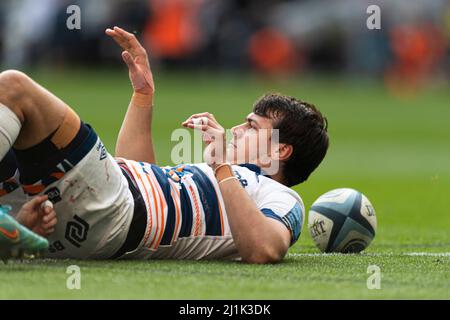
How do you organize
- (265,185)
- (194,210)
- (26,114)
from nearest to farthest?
(26,114) < (194,210) < (265,185)

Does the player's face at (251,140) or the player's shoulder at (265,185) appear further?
the player's face at (251,140)

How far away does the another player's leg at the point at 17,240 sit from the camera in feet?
17.7

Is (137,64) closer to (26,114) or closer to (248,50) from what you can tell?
(26,114)

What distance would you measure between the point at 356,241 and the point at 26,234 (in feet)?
7.93

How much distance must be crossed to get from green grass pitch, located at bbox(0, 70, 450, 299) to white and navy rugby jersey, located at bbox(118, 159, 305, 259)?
4.9 inches

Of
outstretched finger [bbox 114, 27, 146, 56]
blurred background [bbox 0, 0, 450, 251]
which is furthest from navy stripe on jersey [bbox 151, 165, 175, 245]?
blurred background [bbox 0, 0, 450, 251]

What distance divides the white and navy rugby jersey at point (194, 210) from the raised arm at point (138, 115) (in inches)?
22.1

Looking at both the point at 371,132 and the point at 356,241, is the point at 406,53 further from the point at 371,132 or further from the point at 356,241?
the point at 356,241

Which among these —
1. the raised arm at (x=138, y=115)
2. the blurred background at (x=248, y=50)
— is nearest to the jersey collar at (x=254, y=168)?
the raised arm at (x=138, y=115)

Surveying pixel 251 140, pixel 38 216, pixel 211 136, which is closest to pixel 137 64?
pixel 251 140

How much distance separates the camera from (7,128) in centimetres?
553

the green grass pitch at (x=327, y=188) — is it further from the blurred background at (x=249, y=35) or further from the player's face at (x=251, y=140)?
the blurred background at (x=249, y=35)

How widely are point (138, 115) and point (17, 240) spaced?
1.88m
